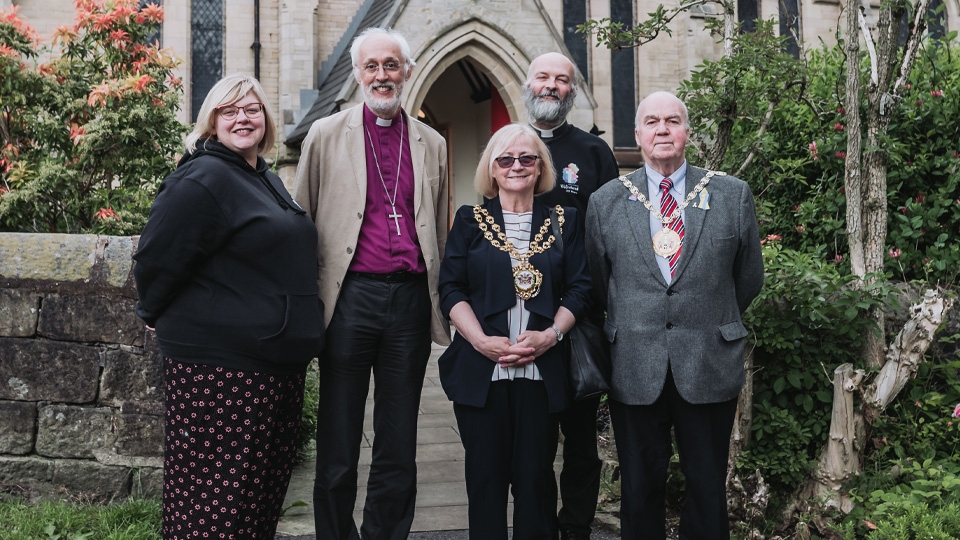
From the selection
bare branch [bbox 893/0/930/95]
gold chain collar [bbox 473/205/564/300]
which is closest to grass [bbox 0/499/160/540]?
gold chain collar [bbox 473/205/564/300]

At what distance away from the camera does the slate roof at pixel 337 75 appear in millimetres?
11914

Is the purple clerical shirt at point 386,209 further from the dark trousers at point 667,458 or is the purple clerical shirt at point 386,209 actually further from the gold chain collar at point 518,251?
the dark trousers at point 667,458

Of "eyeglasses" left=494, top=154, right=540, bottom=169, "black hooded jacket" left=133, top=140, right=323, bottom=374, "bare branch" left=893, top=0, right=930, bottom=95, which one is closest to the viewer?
"black hooded jacket" left=133, top=140, right=323, bottom=374

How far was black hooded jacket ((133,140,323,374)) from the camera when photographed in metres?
3.13

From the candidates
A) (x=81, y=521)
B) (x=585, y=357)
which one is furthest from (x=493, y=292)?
(x=81, y=521)

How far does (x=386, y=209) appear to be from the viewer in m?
3.76

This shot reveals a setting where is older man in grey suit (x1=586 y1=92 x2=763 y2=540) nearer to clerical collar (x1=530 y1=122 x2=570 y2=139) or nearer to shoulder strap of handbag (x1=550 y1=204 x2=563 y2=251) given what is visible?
shoulder strap of handbag (x1=550 y1=204 x2=563 y2=251)

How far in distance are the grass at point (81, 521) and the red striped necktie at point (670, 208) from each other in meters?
2.64

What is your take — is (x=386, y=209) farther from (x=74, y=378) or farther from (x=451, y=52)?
(x=451, y=52)

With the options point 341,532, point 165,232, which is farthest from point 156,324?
point 341,532

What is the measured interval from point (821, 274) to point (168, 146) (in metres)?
4.81

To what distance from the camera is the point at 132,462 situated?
4664 mm

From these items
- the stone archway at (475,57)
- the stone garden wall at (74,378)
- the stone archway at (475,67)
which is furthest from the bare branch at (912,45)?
the stone archway at (475,57)

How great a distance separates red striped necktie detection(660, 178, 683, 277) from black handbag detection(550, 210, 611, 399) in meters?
0.41
